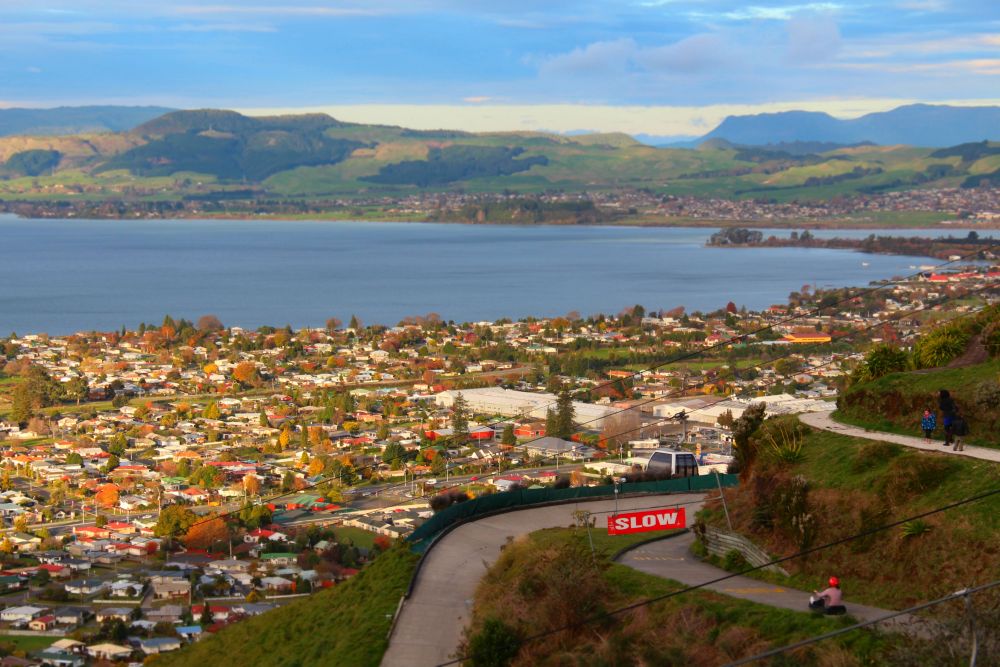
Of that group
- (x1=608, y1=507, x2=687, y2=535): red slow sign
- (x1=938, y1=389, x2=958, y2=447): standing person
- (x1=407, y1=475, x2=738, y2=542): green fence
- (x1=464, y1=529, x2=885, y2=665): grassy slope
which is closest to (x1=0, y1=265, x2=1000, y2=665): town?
(x1=407, y1=475, x2=738, y2=542): green fence

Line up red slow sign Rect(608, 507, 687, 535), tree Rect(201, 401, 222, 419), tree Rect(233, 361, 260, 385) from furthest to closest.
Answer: tree Rect(233, 361, 260, 385)
tree Rect(201, 401, 222, 419)
red slow sign Rect(608, 507, 687, 535)

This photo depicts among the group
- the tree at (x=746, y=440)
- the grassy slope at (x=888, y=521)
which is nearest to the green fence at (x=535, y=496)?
the tree at (x=746, y=440)

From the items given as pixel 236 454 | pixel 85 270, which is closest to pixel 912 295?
pixel 236 454

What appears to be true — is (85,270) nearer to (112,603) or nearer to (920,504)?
(112,603)

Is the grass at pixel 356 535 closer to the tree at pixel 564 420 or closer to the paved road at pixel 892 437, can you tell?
the tree at pixel 564 420

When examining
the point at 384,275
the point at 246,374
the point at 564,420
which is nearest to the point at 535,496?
the point at 564,420

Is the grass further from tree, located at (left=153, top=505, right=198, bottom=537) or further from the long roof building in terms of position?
the long roof building
